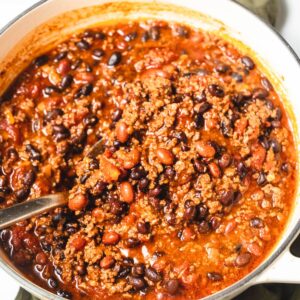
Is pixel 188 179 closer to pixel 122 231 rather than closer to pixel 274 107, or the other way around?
pixel 122 231

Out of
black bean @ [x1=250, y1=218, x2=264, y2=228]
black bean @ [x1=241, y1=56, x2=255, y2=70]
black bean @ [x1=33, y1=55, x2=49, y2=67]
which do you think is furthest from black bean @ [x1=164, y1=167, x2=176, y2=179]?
black bean @ [x1=33, y1=55, x2=49, y2=67]

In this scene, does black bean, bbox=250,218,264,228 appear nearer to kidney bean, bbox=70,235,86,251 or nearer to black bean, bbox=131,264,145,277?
black bean, bbox=131,264,145,277

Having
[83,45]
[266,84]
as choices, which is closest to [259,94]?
[266,84]

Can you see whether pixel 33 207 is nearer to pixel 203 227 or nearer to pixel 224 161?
pixel 203 227

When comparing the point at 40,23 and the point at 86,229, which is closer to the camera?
the point at 86,229

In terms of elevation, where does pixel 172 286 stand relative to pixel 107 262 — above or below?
below

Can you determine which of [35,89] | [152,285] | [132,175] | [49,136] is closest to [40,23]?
[35,89]

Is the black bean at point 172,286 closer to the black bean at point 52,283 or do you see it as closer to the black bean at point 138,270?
the black bean at point 138,270
